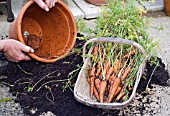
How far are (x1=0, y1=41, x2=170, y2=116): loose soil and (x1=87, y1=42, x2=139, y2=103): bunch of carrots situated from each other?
118 mm

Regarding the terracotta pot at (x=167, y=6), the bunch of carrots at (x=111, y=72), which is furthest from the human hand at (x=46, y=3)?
the terracotta pot at (x=167, y=6)

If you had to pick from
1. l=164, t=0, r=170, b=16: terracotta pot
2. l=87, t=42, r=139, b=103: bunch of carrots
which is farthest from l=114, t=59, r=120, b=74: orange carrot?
l=164, t=0, r=170, b=16: terracotta pot

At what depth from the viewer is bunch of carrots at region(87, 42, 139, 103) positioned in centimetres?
296

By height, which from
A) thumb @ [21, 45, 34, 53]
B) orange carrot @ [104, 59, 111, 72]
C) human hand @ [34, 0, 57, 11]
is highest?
human hand @ [34, 0, 57, 11]

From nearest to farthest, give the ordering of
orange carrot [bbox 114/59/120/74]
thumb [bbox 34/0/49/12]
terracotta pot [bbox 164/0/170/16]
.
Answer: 1. orange carrot [bbox 114/59/120/74]
2. thumb [bbox 34/0/49/12]
3. terracotta pot [bbox 164/0/170/16]

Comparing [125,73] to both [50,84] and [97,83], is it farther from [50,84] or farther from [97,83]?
[50,84]

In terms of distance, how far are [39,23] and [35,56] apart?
45cm

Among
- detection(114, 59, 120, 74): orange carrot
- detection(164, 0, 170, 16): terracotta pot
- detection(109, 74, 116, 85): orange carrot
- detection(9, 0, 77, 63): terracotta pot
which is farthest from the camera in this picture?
detection(164, 0, 170, 16): terracotta pot

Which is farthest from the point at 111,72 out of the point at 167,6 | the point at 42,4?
the point at 167,6

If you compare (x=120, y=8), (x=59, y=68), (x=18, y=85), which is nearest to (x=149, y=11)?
(x=120, y=8)

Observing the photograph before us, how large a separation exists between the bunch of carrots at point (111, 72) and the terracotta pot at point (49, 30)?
0.35 m

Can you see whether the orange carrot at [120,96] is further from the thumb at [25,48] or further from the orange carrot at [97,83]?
the thumb at [25,48]

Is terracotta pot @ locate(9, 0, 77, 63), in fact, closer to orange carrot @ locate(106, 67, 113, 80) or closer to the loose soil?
the loose soil

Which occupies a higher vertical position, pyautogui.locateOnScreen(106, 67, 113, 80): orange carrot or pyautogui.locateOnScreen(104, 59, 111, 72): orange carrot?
pyautogui.locateOnScreen(104, 59, 111, 72): orange carrot
